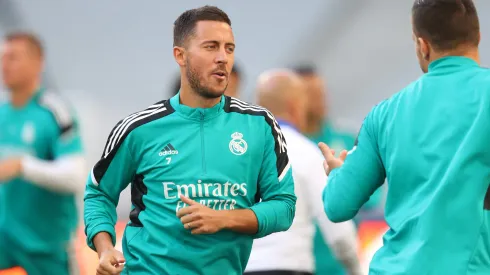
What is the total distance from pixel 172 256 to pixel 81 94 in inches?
383

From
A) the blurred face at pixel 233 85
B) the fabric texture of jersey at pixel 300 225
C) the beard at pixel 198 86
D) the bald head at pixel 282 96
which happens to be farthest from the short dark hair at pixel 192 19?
the blurred face at pixel 233 85

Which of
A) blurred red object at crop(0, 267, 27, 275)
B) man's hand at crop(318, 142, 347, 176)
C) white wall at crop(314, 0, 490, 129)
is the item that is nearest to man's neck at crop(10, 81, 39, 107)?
blurred red object at crop(0, 267, 27, 275)

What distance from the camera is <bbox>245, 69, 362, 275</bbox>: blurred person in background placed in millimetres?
5188

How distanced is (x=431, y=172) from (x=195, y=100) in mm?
1064

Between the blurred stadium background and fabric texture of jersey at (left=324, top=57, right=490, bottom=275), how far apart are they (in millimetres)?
9389

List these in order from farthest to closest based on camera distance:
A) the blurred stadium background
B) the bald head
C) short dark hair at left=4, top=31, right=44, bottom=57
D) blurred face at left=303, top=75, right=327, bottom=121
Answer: the blurred stadium background < blurred face at left=303, top=75, right=327, bottom=121 < short dark hair at left=4, top=31, right=44, bottom=57 < the bald head

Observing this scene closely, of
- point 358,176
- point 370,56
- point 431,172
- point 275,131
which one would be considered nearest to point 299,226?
point 275,131

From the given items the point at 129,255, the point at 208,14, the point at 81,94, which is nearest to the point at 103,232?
the point at 129,255

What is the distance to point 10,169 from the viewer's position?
614 cm

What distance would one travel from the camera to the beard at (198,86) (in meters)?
3.90

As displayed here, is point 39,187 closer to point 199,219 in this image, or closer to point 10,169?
point 10,169

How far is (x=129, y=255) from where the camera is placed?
12.7 feet

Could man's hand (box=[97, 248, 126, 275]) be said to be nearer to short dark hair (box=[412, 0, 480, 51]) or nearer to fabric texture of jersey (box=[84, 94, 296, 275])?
fabric texture of jersey (box=[84, 94, 296, 275])

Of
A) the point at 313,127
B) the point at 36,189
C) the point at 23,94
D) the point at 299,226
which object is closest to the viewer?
the point at 299,226
